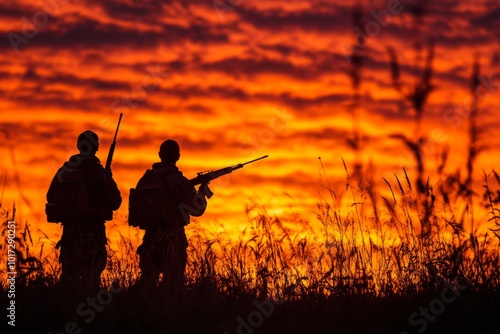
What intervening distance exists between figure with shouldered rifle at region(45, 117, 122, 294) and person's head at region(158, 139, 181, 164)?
656 mm

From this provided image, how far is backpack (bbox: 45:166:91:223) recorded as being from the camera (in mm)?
10125

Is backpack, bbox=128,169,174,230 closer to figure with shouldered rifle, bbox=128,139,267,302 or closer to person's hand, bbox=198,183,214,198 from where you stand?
figure with shouldered rifle, bbox=128,139,267,302

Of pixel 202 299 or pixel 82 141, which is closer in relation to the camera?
pixel 202 299

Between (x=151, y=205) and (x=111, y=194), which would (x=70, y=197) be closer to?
(x=111, y=194)

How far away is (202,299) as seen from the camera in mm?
8258

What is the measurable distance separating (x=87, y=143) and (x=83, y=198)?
2.03 feet

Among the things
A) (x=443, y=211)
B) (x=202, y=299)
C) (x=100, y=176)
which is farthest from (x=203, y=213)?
(x=443, y=211)

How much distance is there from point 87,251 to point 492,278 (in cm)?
421

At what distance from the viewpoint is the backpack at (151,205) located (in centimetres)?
1023

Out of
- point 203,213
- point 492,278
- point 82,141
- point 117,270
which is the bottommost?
A: point 492,278

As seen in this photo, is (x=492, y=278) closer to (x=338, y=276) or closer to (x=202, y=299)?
(x=338, y=276)

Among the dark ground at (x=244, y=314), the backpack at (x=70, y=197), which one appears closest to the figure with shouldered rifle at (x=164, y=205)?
the backpack at (x=70, y=197)

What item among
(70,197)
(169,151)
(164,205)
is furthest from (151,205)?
(70,197)

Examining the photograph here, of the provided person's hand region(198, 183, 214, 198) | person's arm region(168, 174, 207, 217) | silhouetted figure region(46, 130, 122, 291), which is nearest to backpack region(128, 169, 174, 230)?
person's arm region(168, 174, 207, 217)
